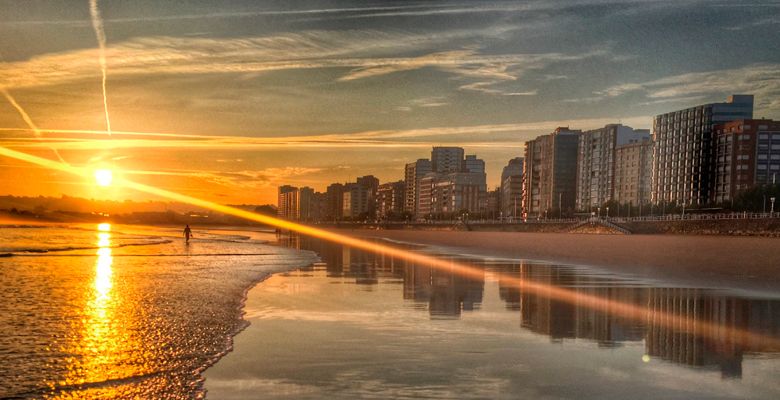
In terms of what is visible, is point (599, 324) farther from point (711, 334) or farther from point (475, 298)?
point (475, 298)

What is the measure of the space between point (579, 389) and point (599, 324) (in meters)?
6.19

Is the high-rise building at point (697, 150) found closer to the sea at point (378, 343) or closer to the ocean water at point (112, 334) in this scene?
the sea at point (378, 343)

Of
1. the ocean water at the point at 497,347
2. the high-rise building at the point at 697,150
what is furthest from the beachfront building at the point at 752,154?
the ocean water at the point at 497,347

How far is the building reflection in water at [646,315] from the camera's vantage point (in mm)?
11867

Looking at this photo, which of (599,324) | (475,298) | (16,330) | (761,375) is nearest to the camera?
(761,375)

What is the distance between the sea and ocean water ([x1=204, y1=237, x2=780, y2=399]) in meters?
0.04

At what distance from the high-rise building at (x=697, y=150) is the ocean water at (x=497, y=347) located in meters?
182

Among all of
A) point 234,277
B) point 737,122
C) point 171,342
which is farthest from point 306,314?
point 737,122

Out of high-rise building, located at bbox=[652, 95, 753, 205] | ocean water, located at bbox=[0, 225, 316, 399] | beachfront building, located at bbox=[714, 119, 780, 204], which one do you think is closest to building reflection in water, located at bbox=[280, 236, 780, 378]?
ocean water, located at bbox=[0, 225, 316, 399]

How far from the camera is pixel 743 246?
57250mm

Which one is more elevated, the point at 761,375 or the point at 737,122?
the point at 737,122

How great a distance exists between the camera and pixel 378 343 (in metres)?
12.2

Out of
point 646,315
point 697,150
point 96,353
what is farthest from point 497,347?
point 697,150

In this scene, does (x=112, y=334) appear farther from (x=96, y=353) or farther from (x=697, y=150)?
(x=697, y=150)
